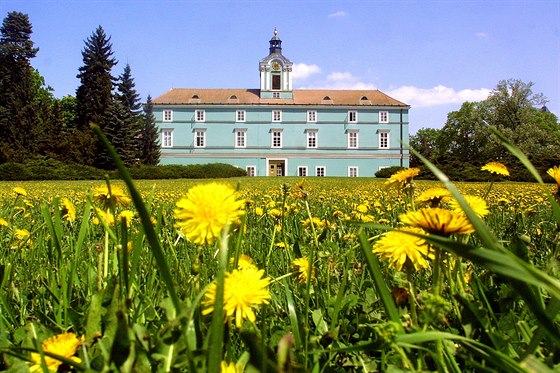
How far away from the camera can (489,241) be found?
1.00ft

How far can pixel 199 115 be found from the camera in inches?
1266

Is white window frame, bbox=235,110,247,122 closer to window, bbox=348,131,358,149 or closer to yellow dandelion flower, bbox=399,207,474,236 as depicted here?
window, bbox=348,131,358,149

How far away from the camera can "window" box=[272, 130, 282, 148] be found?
1276 inches

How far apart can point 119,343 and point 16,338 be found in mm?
384

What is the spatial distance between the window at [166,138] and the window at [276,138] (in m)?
7.25

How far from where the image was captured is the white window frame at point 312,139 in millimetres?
32375

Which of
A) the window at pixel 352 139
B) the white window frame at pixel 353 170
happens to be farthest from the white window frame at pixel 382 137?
the white window frame at pixel 353 170

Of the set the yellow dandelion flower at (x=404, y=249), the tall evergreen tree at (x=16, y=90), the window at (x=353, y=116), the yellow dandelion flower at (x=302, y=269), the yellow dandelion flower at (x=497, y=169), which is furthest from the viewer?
the window at (x=353, y=116)

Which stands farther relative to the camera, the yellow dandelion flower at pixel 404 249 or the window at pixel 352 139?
the window at pixel 352 139

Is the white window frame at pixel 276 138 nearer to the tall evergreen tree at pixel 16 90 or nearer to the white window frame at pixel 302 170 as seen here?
the white window frame at pixel 302 170

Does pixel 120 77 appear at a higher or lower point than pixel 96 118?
higher

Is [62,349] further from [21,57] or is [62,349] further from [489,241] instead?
[21,57]

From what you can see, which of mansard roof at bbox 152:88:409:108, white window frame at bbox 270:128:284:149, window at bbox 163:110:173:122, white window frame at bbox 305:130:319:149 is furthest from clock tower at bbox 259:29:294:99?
window at bbox 163:110:173:122

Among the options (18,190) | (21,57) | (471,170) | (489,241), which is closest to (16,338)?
(489,241)
